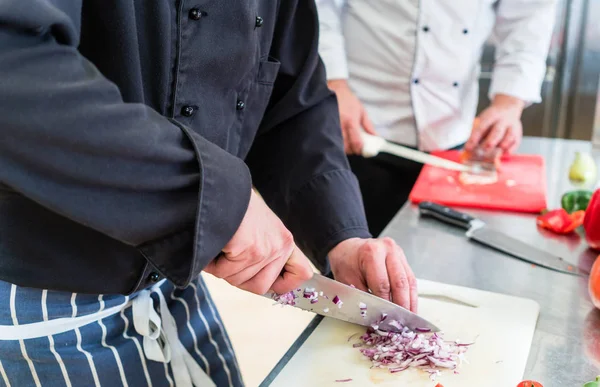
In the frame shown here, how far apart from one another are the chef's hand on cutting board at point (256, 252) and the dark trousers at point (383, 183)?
82cm

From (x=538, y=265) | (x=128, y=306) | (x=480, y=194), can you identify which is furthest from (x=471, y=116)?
(x=128, y=306)

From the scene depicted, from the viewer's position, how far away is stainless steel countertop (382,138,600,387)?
32.5 inches

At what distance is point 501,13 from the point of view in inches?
61.9

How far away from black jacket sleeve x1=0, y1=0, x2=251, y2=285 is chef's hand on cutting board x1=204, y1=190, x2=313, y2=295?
0.8 inches

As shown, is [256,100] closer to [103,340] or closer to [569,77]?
[103,340]

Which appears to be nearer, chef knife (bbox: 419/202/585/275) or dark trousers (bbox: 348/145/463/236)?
chef knife (bbox: 419/202/585/275)

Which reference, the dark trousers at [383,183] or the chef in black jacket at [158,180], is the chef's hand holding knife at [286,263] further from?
the dark trousers at [383,183]

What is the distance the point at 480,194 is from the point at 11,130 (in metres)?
0.99

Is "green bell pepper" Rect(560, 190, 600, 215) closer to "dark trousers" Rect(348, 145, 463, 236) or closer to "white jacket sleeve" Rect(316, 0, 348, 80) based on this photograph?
"dark trousers" Rect(348, 145, 463, 236)

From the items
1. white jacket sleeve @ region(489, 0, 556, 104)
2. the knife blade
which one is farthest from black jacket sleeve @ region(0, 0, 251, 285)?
white jacket sleeve @ region(489, 0, 556, 104)

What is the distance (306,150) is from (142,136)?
0.46m

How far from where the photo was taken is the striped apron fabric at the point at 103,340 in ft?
2.54

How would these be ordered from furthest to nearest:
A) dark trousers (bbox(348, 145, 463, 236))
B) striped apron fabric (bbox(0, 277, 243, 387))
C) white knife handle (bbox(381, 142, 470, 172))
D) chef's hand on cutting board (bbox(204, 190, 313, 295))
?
dark trousers (bbox(348, 145, 463, 236)) → white knife handle (bbox(381, 142, 470, 172)) → striped apron fabric (bbox(0, 277, 243, 387)) → chef's hand on cutting board (bbox(204, 190, 313, 295))

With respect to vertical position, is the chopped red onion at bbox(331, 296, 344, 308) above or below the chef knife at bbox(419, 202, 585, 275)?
above
